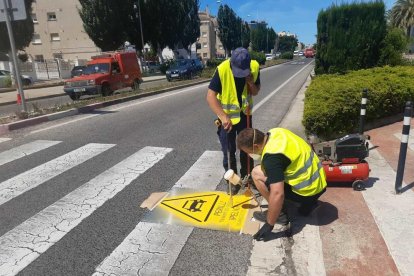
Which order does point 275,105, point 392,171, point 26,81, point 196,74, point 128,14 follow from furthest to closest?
point 128,14 < point 196,74 < point 26,81 < point 275,105 < point 392,171

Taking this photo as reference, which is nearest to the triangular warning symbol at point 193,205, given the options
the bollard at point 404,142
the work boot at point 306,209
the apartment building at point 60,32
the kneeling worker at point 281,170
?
the kneeling worker at point 281,170

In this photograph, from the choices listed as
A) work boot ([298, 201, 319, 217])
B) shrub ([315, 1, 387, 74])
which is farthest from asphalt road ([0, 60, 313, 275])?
shrub ([315, 1, 387, 74])

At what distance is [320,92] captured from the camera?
302 inches

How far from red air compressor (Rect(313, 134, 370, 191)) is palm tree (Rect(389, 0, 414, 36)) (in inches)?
2577

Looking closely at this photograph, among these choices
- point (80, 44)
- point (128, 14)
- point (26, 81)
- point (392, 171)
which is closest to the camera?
point (392, 171)

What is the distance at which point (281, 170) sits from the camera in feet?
10.5

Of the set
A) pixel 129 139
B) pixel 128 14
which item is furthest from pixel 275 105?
pixel 128 14

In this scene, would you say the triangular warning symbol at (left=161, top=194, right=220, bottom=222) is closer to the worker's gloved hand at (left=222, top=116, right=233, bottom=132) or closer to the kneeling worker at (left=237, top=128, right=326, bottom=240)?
the kneeling worker at (left=237, top=128, right=326, bottom=240)

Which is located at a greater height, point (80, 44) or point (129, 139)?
point (80, 44)

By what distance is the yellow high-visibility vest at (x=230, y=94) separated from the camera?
423 cm

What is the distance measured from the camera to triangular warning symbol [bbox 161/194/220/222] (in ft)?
13.2

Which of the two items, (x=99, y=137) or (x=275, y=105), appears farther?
(x=275, y=105)

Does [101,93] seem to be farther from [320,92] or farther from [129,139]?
[320,92]

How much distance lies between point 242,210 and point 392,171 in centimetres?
256
